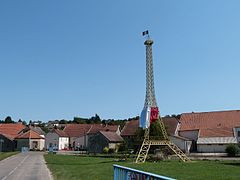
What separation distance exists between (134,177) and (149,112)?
37.1 meters

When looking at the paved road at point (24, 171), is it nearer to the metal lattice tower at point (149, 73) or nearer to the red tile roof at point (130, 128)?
the metal lattice tower at point (149, 73)

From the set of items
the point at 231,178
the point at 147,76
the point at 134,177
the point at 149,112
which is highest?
the point at 147,76

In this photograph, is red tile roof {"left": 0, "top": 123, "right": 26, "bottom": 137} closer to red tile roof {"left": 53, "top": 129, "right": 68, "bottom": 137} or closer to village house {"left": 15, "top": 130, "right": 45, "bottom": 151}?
village house {"left": 15, "top": 130, "right": 45, "bottom": 151}

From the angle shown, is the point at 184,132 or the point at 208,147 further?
the point at 184,132

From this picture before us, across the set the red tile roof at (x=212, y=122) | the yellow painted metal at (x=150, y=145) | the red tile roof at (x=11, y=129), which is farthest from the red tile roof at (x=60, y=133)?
the yellow painted metal at (x=150, y=145)

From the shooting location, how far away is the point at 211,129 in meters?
72.9

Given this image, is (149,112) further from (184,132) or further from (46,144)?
(46,144)

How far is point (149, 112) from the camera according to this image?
46.9 metres

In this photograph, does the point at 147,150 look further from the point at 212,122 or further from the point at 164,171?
the point at 212,122

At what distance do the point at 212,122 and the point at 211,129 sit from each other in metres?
2.99

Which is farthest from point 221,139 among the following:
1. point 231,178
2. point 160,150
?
point 231,178

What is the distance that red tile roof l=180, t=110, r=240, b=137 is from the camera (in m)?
71.0

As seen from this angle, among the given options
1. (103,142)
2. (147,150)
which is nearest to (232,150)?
(147,150)

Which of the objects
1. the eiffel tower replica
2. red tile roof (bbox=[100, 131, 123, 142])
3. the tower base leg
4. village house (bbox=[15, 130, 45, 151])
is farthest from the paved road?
village house (bbox=[15, 130, 45, 151])
